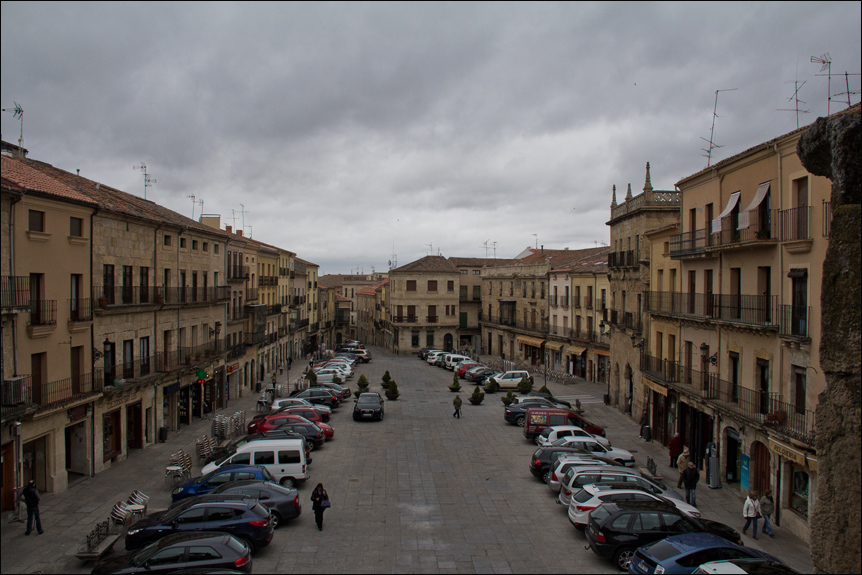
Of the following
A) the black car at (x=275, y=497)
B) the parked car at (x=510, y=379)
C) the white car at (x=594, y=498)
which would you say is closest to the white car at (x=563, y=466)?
the white car at (x=594, y=498)

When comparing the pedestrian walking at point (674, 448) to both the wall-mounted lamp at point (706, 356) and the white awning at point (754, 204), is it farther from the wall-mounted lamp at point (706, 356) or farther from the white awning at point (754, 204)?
the white awning at point (754, 204)

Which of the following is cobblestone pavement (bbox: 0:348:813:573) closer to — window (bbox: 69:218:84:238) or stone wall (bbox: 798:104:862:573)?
stone wall (bbox: 798:104:862:573)

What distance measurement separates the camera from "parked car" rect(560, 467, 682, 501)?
1838 cm

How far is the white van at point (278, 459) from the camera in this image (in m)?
20.9

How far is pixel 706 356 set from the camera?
82.6ft

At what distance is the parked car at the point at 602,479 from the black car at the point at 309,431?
12.1m

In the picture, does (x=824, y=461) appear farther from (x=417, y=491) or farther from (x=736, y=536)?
(x=417, y=491)

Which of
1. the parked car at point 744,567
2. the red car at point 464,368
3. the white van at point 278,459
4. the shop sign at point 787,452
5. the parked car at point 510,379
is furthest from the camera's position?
the red car at point 464,368

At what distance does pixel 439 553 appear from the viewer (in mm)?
15219

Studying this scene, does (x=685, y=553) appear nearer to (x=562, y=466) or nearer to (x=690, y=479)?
(x=562, y=466)

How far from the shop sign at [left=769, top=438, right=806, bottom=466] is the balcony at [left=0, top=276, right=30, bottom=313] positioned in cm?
2306

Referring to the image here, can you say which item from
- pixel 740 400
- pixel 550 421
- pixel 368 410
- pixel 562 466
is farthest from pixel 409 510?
pixel 368 410

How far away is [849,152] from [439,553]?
40.3 feet

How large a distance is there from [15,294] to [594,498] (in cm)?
1846
